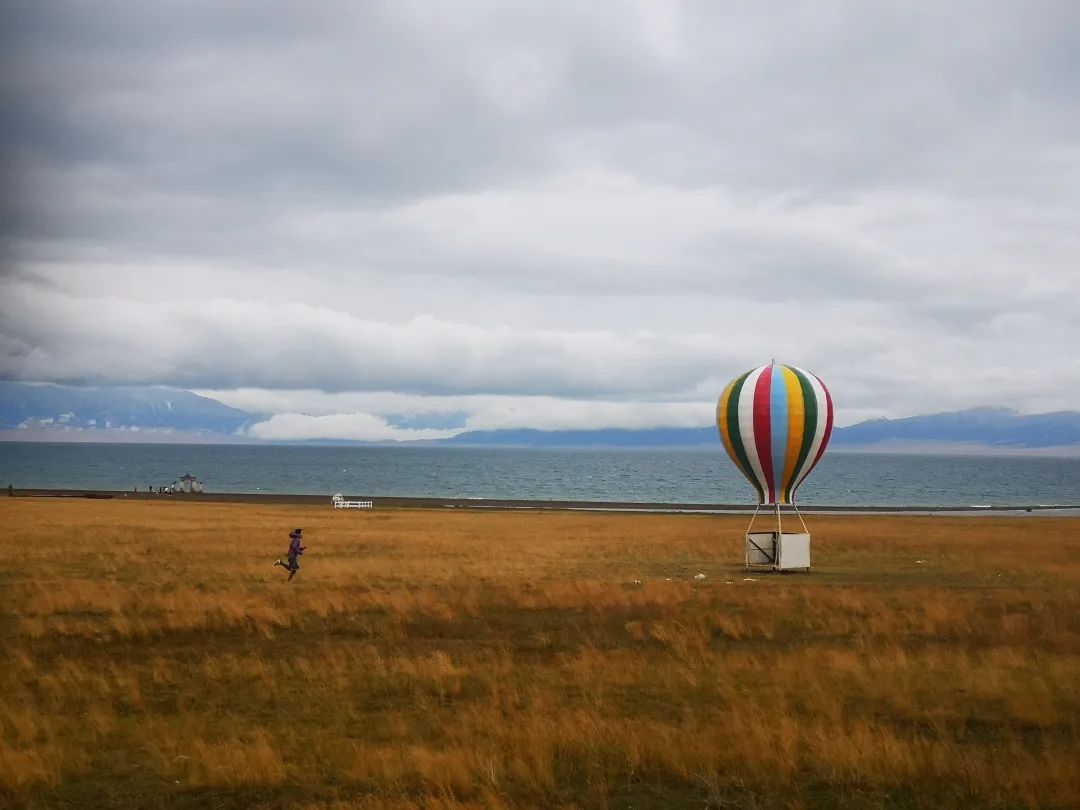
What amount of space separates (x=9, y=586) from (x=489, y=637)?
49.4ft

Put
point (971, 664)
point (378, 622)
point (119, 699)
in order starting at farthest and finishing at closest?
1. point (378, 622)
2. point (971, 664)
3. point (119, 699)

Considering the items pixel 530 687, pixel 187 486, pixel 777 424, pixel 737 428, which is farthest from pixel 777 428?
pixel 187 486

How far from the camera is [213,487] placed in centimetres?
15750

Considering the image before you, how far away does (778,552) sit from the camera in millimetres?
35594

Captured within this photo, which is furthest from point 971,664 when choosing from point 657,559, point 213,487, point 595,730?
point 213,487

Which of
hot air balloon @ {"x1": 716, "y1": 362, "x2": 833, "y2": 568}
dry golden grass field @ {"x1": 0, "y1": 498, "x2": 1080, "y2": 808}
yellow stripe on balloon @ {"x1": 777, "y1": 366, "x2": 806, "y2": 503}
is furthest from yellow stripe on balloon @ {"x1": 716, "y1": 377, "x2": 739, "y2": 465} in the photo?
dry golden grass field @ {"x1": 0, "y1": 498, "x2": 1080, "y2": 808}

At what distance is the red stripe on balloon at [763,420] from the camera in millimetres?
36812

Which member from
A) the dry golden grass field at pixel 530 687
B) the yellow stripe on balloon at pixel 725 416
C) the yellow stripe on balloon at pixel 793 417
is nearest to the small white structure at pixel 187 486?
the dry golden grass field at pixel 530 687

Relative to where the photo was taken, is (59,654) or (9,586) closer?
(59,654)

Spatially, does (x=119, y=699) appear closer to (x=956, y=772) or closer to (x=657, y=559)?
(x=956, y=772)

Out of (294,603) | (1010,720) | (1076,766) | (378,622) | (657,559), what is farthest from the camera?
(657,559)

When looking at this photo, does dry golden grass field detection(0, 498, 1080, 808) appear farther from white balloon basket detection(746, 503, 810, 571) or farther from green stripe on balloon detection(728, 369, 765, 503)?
green stripe on balloon detection(728, 369, 765, 503)

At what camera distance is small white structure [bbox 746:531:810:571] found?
35.5m

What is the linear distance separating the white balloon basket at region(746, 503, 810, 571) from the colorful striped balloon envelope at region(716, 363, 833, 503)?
200 centimetres
